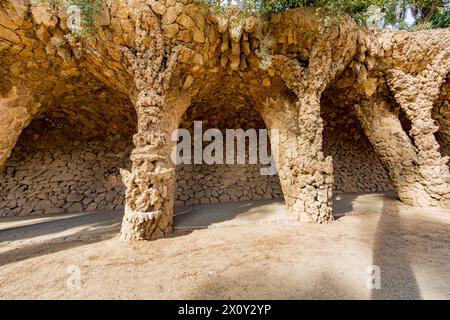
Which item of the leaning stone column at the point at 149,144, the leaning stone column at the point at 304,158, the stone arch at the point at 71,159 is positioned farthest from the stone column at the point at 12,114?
the leaning stone column at the point at 304,158

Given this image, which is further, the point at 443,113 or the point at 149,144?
the point at 443,113

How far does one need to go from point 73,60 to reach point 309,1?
502 centimetres

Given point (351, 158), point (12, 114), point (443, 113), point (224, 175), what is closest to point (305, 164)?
point (224, 175)

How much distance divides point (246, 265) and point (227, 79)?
434cm

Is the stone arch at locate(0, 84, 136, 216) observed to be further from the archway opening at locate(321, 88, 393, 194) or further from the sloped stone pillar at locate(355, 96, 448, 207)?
the archway opening at locate(321, 88, 393, 194)

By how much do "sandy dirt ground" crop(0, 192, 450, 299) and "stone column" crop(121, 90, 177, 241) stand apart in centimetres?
33

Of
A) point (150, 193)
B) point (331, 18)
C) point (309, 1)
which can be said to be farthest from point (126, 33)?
point (331, 18)

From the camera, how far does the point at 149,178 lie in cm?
361

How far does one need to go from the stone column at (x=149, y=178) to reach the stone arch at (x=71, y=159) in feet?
9.42

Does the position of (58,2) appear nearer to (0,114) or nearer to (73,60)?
(73,60)

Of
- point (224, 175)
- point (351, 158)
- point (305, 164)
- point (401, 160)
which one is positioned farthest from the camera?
point (351, 158)

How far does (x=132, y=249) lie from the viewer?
3059 millimetres

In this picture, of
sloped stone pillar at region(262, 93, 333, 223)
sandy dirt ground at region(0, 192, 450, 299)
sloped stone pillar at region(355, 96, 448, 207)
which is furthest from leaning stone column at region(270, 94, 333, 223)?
sloped stone pillar at region(355, 96, 448, 207)

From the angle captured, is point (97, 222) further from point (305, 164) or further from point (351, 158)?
point (351, 158)
